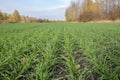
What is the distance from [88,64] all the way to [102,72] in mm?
796

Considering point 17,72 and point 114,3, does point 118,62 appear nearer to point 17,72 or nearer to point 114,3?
point 17,72

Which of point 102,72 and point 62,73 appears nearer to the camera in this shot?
point 102,72

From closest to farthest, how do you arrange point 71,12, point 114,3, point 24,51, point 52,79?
point 52,79 < point 24,51 < point 114,3 < point 71,12

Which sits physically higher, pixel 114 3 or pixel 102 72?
pixel 114 3

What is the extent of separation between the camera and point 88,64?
3707 millimetres

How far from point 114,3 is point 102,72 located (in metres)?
50.6

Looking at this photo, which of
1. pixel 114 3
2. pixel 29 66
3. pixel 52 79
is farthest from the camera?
pixel 114 3

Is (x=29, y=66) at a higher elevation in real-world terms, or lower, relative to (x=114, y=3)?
lower

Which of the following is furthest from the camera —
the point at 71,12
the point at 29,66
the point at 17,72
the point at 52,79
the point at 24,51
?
the point at 71,12

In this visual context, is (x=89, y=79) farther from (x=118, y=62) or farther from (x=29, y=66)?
(x=29, y=66)

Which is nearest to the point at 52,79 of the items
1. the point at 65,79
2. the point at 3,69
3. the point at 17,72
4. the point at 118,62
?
the point at 65,79

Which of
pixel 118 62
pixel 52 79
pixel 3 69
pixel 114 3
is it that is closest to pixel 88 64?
pixel 118 62

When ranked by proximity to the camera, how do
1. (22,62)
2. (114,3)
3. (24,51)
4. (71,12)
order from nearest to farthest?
(22,62) < (24,51) < (114,3) < (71,12)

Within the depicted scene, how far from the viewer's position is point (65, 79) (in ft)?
9.63
